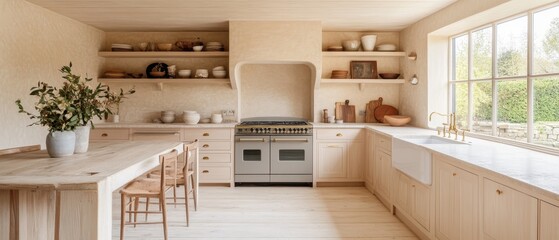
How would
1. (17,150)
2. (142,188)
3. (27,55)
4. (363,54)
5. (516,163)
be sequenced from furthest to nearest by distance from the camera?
(363,54) → (27,55) → (142,188) → (17,150) → (516,163)

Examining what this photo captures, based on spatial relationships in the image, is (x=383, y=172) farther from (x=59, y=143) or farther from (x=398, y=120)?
(x=59, y=143)

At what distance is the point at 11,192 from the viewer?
7.27 ft

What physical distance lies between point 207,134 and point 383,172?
233 centimetres

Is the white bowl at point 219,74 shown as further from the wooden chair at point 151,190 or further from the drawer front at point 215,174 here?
the wooden chair at point 151,190

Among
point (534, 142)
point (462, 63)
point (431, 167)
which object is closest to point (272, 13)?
point (462, 63)

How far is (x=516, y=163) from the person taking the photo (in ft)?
7.22

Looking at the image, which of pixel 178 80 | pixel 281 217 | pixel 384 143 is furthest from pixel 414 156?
pixel 178 80

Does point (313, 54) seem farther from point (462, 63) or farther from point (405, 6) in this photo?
point (462, 63)

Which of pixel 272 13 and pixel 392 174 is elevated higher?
pixel 272 13

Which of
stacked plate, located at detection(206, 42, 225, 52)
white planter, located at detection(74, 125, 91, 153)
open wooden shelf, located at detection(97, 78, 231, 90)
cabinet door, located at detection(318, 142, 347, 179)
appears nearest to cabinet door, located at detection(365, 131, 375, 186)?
cabinet door, located at detection(318, 142, 347, 179)

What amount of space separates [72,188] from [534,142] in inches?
134

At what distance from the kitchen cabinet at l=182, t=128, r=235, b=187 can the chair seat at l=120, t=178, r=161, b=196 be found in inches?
→ 68.2

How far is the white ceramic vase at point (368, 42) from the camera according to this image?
17.0 feet

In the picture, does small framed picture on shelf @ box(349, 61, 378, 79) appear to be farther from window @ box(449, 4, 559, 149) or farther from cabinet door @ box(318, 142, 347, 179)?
window @ box(449, 4, 559, 149)
